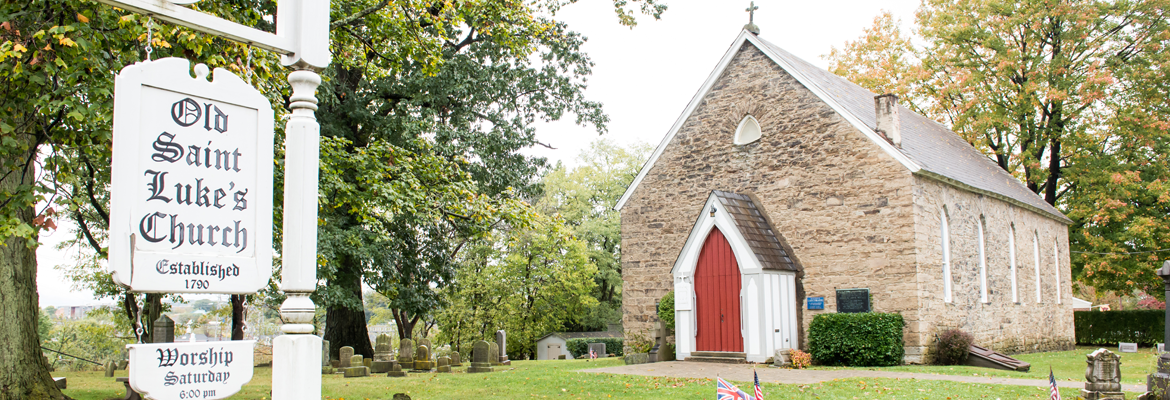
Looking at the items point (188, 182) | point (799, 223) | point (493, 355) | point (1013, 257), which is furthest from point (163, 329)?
point (1013, 257)

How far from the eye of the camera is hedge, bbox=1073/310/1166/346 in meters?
29.6

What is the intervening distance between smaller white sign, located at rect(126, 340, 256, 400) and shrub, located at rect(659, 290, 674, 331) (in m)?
17.0

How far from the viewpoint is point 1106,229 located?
28812 mm

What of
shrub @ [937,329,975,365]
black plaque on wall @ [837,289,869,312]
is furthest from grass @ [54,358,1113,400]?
shrub @ [937,329,975,365]

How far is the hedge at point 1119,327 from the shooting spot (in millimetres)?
29625

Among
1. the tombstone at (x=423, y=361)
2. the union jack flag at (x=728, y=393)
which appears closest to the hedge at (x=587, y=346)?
the tombstone at (x=423, y=361)

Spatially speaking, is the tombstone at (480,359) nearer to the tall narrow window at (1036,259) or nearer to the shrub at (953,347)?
the shrub at (953,347)

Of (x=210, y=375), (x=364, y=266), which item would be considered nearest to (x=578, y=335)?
(x=364, y=266)

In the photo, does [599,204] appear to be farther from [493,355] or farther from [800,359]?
[800,359]

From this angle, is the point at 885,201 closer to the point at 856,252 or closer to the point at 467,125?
the point at 856,252

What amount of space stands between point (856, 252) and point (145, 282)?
16.6 m

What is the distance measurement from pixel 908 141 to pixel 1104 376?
423 inches

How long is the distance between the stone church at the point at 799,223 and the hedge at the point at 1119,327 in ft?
35.8

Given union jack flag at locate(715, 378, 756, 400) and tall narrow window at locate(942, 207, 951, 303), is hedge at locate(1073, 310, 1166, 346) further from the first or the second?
union jack flag at locate(715, 378, 756, 400)
